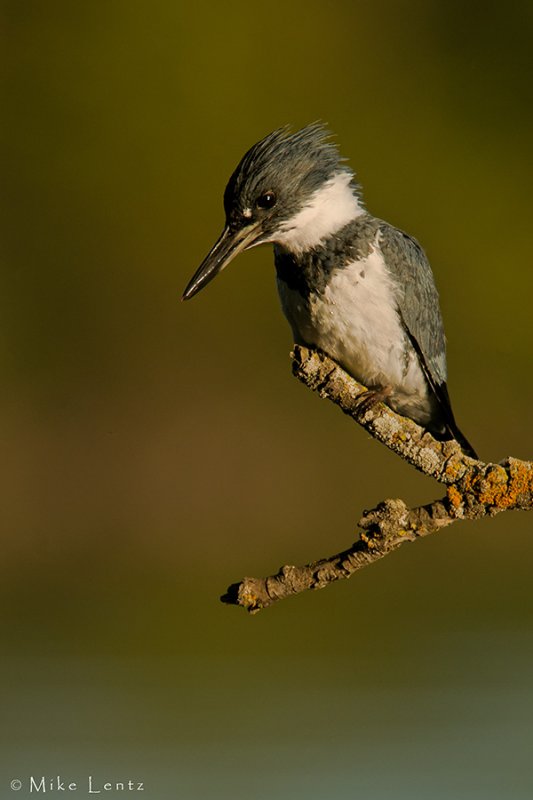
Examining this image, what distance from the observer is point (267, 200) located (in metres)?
3.46

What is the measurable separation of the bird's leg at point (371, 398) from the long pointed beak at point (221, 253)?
0.47 metres

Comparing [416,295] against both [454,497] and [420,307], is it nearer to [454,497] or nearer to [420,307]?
[420,307]

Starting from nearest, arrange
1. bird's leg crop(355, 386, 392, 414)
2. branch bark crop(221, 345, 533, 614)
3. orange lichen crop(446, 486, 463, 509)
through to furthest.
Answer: branch bark crop(221, 345, 533, 614)
orange lichen crop(446, 486, 463, 509)
bird's leg crop(355, 386, 392, 414)

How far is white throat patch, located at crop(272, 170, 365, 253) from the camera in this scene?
3514 mm

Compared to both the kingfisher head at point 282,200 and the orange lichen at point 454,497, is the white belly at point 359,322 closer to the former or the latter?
the kingfisher head at point 282,200

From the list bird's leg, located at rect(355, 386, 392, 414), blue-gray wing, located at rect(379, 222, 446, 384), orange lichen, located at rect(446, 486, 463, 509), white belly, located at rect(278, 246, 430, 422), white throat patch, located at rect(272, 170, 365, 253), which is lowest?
orange lichen, located at rect(446, 486, 463, 509)

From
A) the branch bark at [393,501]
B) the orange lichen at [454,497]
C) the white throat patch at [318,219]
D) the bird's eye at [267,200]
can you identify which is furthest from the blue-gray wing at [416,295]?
the orange lichen at [454,497]

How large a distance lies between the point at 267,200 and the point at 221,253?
0.55 feet

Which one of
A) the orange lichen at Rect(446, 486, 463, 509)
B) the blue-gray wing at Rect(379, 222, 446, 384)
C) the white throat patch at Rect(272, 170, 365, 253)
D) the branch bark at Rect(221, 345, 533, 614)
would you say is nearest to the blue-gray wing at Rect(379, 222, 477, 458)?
the blue-gray wing at Rect(379, 222, 446, 384)

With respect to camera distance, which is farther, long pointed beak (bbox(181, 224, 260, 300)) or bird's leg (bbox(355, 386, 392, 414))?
long pointed beak (bbox(181, 224, 260, 300))

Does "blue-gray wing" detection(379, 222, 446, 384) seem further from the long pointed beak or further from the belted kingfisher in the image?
the long pointed beak

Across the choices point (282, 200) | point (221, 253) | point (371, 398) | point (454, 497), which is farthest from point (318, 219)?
point (454, 497)

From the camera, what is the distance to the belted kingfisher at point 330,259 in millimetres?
3451

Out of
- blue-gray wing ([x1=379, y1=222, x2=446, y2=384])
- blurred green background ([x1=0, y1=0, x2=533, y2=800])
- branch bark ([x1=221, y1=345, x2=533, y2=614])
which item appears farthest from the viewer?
blurred green background ([x1=0, y1=0, x2=533, y2=800])
